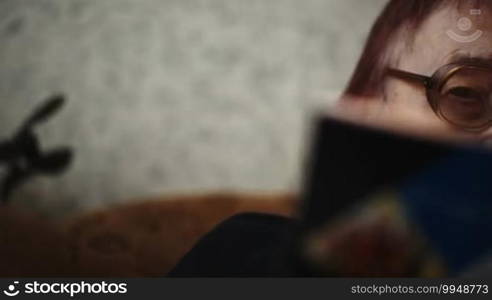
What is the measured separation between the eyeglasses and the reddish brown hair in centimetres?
7

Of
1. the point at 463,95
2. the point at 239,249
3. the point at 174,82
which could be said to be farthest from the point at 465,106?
the point at 174,82

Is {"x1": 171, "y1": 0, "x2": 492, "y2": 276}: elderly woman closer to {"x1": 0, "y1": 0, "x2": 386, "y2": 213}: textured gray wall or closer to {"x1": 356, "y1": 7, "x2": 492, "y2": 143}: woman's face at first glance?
{"x1": 356, "y1": 7, "x2": 492, "y2": 143}: woman's face

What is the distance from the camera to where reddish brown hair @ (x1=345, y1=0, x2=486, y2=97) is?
0.60 meters

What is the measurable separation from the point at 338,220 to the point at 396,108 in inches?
14.4

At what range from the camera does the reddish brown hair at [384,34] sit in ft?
1.98

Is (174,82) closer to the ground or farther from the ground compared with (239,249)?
farther from the ground

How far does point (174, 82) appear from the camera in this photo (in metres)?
1.38

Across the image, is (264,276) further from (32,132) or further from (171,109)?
(32,132)

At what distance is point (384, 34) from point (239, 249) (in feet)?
1.22

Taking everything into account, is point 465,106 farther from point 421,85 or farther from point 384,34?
point 384,34

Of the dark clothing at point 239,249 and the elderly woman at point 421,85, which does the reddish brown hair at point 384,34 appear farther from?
the dark clothing at point 239,249

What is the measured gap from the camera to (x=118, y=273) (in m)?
1.26

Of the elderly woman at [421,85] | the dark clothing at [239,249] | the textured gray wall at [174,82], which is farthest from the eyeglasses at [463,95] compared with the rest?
the textured gray wall at [174,82]

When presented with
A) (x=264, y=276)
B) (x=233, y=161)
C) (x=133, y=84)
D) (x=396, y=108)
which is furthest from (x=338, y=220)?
(x=133, y=84)
